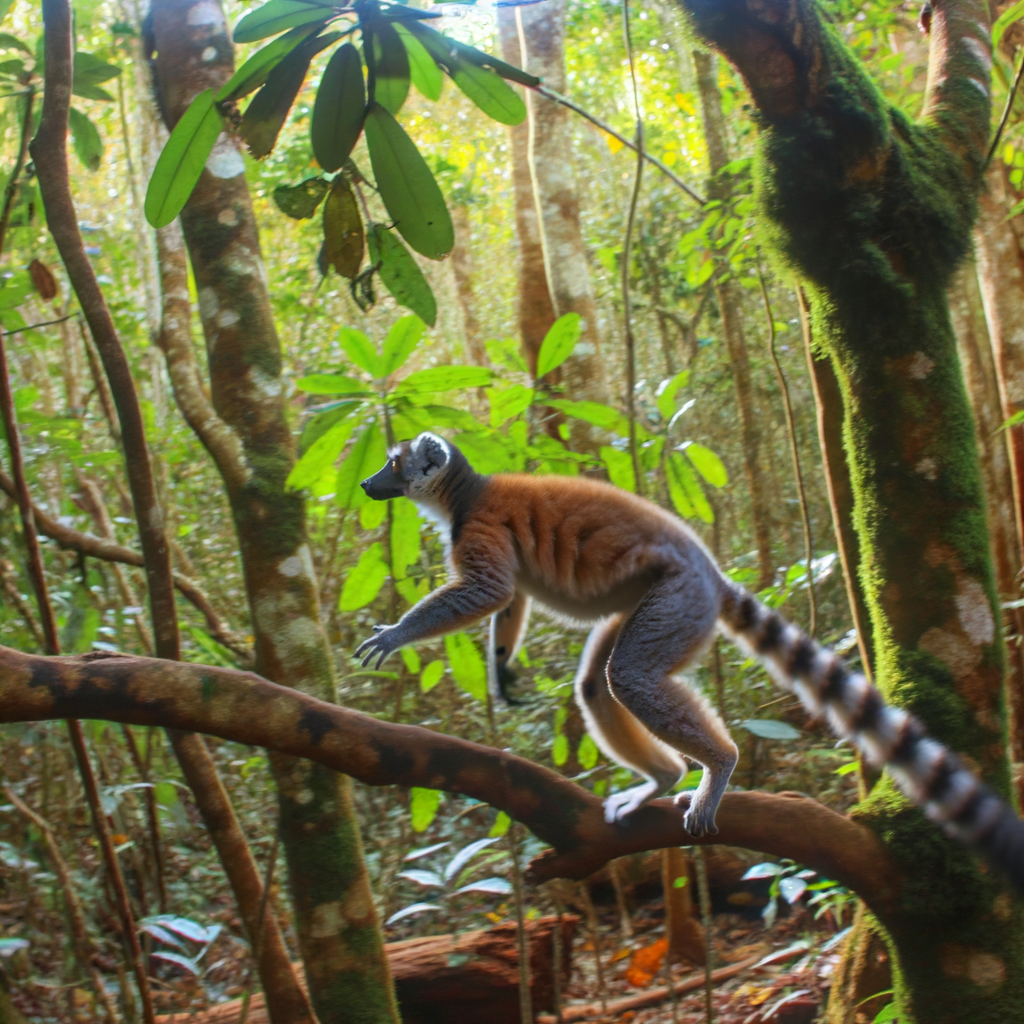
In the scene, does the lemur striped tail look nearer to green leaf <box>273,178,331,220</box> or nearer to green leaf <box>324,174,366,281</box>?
green leaf <box>324,174,366,281</box>

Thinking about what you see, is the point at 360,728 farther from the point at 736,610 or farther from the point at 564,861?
the point at 736,610

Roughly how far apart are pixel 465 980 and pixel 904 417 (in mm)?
3855

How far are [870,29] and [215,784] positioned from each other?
22.0 feet

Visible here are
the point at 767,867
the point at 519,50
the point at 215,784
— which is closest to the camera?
the point at 215,784

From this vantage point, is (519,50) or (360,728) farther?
(519,50)

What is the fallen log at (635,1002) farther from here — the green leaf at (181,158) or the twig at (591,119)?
the green leaf at (181,158)

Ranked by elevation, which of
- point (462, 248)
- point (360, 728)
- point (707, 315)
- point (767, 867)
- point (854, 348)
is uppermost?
point (462, 248)

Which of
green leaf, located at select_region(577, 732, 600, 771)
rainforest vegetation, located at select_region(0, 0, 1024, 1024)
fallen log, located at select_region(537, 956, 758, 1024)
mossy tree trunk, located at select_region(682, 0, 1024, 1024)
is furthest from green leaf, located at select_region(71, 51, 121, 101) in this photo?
fallen log, located at select_region(537, 956, 758, 1024)

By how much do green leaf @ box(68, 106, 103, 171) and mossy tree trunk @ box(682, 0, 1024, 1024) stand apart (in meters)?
2.83

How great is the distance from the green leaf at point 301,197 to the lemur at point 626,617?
1.07 metres

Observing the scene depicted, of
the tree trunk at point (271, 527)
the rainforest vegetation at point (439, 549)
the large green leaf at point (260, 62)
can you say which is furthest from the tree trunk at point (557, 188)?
the large green leaf at point (260, 62)

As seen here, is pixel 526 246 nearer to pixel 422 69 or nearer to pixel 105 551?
pixel 105 551

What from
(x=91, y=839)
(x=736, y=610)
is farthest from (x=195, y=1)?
(x=91, y=839)

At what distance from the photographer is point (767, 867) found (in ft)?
13.1
